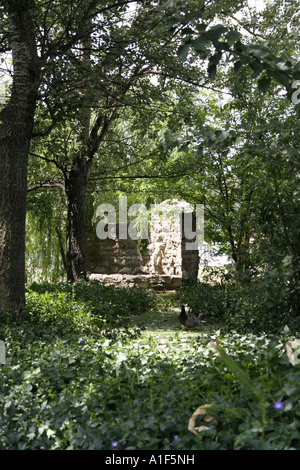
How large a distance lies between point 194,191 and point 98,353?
7.88 meters

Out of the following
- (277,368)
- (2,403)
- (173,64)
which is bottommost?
(2,403)

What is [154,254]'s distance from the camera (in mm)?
13445

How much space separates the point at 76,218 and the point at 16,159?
13.4ft

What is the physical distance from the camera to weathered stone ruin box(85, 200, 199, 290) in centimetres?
1261

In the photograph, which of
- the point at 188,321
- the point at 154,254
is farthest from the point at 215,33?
the point at 154,254

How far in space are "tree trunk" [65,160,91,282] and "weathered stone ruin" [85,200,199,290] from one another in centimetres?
238

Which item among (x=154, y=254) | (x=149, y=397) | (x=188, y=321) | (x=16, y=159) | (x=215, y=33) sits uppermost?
(x=215, y=33)

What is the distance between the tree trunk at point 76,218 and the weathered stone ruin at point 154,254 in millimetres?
2383

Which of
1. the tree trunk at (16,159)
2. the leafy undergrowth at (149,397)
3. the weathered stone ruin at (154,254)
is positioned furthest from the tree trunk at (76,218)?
the leafy undergrowth at (149,397)

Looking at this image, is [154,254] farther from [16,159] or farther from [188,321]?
[16,159]

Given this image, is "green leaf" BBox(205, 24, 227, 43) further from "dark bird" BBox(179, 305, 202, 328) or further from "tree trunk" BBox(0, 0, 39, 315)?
"dark bird" BBox(179, 305, 202, 328)

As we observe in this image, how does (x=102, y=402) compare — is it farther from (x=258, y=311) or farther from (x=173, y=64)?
(x=173, y=64)
